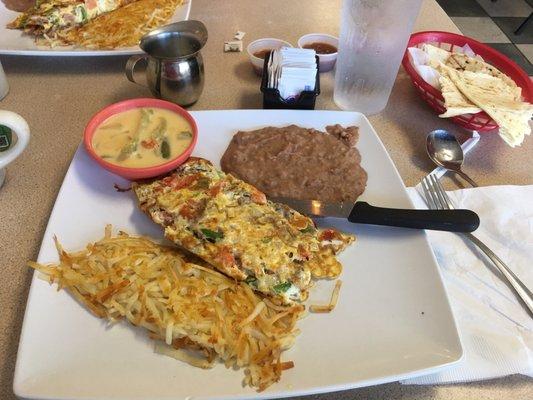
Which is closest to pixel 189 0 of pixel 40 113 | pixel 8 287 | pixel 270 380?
pixel 40 113

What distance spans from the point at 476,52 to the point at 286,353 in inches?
74.7

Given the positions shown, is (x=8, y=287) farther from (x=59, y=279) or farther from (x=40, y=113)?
(x=40, y=113)

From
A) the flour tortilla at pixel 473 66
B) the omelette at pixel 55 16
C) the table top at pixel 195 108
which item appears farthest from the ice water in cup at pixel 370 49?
the omelette at pixel 55 16

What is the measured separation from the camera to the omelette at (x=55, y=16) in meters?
2.12

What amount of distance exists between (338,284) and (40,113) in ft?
5.05

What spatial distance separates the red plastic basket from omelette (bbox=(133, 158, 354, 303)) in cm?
91

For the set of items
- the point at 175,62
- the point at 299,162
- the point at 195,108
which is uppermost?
the point at 175,62

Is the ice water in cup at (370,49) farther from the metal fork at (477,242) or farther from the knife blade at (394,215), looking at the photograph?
the knife blade at (394,215)

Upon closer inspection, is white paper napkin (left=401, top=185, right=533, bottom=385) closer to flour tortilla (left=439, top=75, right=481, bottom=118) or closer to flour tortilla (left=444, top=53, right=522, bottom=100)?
flour tortilla (left=439, top=75, right=481, bottom=118)

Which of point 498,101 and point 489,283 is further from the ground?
point 498,101

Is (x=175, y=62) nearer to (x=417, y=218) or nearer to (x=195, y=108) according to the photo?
(x=195, y=108)

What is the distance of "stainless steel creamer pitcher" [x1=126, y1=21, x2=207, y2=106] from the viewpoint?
174 cm

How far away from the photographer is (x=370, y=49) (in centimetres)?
181

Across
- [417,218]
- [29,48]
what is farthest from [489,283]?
[29,48]
